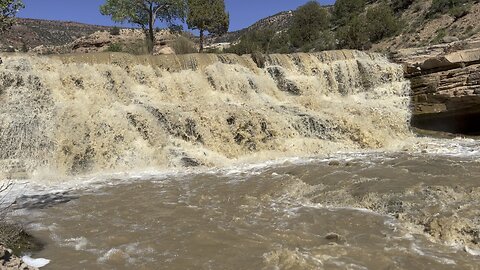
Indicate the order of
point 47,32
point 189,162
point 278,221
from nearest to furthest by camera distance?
point 278,221 → point 189,162 → point 47,32

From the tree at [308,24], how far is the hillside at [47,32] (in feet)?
95.9

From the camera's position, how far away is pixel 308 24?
111 ft

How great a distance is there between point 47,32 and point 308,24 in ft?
120

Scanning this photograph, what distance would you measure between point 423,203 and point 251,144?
20.2 ft

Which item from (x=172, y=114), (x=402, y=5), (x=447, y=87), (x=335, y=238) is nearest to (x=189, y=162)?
(x=172, y=114)

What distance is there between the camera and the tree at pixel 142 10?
24502 millimetres

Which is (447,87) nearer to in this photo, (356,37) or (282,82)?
(282,82)

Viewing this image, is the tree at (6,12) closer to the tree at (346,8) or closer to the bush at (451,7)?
the bush at (451,7)

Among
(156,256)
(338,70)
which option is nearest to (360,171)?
(156,256)

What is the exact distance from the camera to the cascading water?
415 inches

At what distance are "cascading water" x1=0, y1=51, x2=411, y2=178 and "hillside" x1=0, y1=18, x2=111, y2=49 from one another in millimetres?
39307

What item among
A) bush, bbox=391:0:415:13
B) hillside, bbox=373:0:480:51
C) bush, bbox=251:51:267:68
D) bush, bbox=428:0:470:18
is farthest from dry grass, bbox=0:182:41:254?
bush, bbox=391:0:415:13

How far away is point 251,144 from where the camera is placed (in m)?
11.8

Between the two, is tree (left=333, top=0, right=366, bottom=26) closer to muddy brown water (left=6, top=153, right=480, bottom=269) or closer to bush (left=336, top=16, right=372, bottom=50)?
bush (left=336, top=16, right=372, bottom=50)
